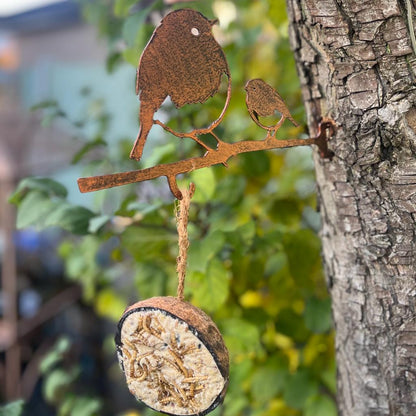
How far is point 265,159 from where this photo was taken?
3.67ft

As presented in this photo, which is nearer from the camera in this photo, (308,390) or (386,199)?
(386,199)

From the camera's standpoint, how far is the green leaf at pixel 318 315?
3.29 feet

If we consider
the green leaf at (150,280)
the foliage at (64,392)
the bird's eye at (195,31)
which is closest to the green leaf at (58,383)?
the foliage at (64,392)

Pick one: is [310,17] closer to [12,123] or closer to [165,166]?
[165,166]

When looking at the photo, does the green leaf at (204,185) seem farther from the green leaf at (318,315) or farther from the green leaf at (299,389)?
the green leaf at (299,389)

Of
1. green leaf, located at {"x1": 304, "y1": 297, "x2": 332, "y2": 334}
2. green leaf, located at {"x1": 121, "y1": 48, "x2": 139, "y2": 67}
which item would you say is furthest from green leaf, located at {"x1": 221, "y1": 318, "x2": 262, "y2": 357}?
green leaf, located at {"x1": 121, "y1": 48, "x2": 139, "y2": 67}

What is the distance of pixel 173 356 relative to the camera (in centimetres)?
62

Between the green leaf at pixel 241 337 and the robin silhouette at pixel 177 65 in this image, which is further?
the green leaf at pixel 241 337

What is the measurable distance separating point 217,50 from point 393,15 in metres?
0.23

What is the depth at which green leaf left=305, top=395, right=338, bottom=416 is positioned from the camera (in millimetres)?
1021

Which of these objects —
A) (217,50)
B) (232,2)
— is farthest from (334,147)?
(232,2)

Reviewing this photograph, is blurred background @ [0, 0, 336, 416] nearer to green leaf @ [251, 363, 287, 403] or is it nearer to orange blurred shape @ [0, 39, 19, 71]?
green leaf @ [251, 363, 287, 403]

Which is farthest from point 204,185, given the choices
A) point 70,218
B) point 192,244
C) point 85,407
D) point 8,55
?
point 8,55

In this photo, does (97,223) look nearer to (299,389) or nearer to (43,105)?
(43,105)
